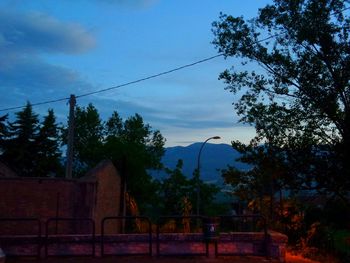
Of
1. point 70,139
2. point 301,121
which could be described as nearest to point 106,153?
point 70,139

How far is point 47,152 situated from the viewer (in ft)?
172

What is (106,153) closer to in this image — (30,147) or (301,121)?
(30,147)

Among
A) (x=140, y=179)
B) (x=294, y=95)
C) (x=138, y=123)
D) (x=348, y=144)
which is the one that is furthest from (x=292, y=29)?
(x=138, y=123)

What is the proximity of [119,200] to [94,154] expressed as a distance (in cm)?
3207

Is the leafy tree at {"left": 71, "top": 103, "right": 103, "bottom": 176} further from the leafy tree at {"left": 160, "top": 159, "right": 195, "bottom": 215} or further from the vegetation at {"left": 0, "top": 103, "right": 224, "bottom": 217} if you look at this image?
the leafy tree at {"left": 160, "top": 159, "right": 195, "bottom": 215}

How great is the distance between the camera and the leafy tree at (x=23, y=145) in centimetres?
4988

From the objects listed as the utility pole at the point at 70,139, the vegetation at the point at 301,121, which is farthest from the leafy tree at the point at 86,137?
the vegetation at the point at 301,121

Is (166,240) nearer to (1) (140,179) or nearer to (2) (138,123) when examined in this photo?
(1) (140,179)

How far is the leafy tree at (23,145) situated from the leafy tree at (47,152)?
55cm

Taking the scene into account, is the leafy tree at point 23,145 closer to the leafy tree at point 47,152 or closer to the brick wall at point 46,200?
the leafy tree at point 47,152

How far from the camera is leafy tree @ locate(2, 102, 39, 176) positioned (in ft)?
164

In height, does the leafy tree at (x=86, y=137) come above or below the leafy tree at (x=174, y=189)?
above

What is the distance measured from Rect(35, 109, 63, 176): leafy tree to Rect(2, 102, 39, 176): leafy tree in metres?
0.55

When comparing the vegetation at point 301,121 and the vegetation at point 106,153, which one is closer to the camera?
the vegetation at point 301,121
